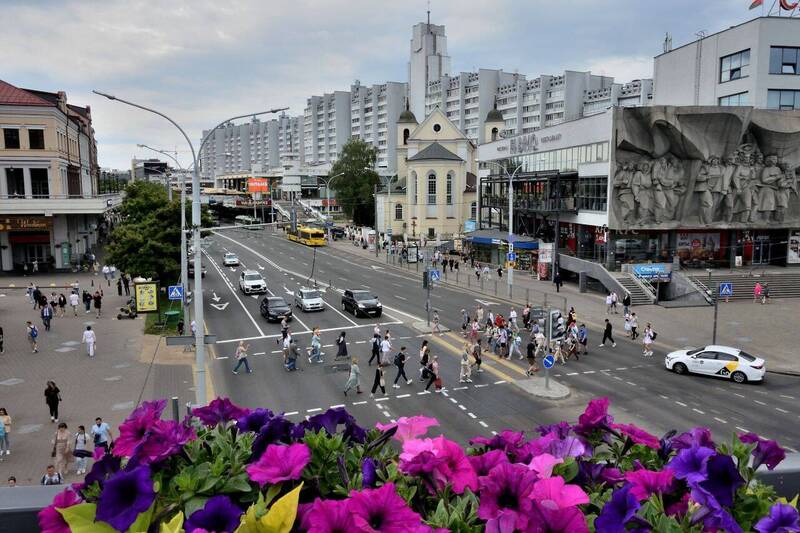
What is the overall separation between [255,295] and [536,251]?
75.4ft

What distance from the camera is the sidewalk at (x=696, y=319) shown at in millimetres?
27641

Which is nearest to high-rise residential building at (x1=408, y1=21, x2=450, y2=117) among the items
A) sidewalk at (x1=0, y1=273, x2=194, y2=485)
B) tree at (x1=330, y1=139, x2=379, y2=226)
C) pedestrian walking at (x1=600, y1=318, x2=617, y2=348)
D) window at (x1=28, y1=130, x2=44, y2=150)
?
tree at (x1=330, y1=139, x2=379, y2=226)

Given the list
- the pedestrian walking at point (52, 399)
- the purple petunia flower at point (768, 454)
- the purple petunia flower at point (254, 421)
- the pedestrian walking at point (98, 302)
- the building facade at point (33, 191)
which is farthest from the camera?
the building facade at point (33, 191)

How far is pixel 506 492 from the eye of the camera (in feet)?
9.76

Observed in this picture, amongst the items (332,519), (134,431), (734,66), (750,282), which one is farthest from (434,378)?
(734,66)

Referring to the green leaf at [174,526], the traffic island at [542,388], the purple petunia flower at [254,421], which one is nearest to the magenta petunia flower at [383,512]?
the green leaf at [174,526]

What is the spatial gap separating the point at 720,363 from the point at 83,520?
24065 mm

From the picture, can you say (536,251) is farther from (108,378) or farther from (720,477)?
(720,477)

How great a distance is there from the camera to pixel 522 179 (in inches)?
2196

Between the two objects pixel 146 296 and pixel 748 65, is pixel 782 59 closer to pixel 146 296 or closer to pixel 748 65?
pixel 748 65

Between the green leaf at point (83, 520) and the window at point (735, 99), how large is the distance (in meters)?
54.6

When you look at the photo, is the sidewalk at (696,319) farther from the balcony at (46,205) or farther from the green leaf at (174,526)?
the balcony at (46,205)

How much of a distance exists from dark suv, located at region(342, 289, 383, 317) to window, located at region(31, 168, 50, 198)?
3054 centimetres

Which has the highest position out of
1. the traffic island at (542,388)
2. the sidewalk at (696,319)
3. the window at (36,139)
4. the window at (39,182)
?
the window at (36,139)
